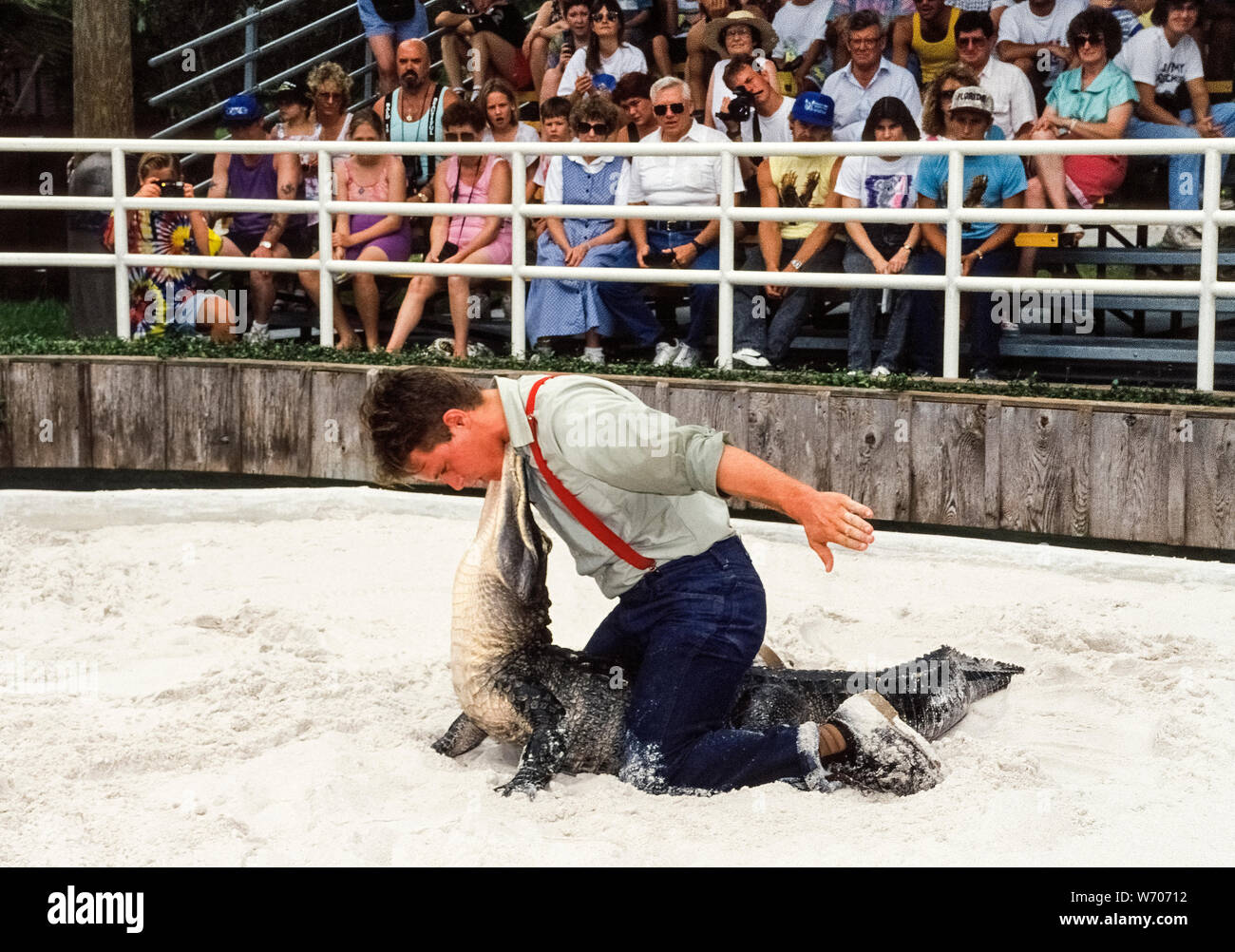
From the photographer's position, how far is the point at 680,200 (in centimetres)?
848

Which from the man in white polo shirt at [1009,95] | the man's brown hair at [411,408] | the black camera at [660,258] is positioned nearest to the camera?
the man's brown hair at [411,408]

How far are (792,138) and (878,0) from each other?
1.41 metres

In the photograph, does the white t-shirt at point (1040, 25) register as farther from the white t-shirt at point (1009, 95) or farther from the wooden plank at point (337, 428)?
the wooden plank at point (337, 428)

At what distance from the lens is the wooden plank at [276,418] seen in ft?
27.7

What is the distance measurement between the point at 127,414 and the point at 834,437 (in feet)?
11.7

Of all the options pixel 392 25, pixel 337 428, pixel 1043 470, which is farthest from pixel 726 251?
pixel 392 25

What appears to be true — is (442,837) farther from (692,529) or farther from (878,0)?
(878,0)

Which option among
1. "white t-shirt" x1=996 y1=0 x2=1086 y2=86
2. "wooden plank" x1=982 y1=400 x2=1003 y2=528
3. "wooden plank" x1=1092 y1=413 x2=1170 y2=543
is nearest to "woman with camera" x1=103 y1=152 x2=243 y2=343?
"wooden plank" x1=982 y1=400 x2=1003 y2=528

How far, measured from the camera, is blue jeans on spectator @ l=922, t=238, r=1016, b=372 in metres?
7.98

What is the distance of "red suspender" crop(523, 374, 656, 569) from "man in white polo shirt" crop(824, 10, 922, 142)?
16.6 feet

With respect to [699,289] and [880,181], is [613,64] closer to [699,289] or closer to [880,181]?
[699,289]

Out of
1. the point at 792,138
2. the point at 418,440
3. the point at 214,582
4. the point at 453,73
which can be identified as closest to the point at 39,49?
the point at 453,73

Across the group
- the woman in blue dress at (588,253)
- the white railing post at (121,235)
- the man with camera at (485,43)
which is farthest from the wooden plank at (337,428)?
the man with camera at (485,43)

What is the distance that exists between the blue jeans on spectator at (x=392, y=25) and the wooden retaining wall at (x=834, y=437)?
3.64 meters
